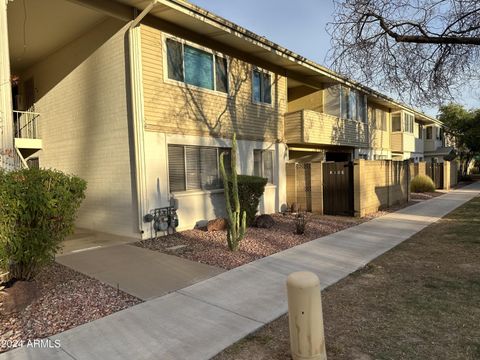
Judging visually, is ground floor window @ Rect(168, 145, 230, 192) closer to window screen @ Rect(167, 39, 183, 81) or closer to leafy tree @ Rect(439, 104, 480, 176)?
window screen @ Rect(167, 39, 183, 81)

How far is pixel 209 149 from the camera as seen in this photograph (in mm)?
10898

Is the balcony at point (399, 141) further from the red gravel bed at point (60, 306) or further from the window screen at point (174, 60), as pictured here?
the red gravel bed at point (60, 306)

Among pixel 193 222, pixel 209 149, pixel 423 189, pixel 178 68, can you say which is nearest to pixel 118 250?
pixel 193 222

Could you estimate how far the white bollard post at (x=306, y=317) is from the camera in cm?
308

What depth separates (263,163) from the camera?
13195 millimetres

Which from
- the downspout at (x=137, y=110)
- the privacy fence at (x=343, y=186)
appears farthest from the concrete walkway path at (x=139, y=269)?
the privacy fence at (x=343, y=186)

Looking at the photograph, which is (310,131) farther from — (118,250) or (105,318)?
(105,318)

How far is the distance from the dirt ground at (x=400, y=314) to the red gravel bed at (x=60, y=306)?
202cm

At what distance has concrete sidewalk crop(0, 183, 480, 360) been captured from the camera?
360 cm

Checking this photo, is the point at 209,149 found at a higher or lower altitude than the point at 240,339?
higher

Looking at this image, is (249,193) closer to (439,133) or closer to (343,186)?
(343,186)

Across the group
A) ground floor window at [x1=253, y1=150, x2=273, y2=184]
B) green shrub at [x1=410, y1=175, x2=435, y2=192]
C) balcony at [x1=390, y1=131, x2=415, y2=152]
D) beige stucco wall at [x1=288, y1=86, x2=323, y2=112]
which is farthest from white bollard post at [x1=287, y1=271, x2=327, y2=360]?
balcony at [x1=390, y1=131, x2=415, y2=152]

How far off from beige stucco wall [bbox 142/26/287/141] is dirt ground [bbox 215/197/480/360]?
614 centimetres

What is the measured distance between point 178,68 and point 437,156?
33.6 meters
